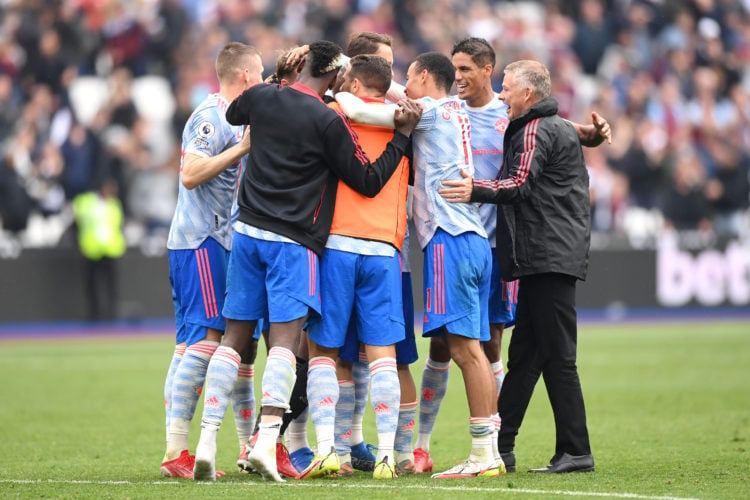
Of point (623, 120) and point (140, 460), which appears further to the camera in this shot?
point (623, 120)

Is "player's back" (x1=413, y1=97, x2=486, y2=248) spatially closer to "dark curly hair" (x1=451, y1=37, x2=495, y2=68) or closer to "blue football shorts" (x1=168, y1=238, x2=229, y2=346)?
"dark curly hair" (x1=451, y1=37, x2=495, y2=68)

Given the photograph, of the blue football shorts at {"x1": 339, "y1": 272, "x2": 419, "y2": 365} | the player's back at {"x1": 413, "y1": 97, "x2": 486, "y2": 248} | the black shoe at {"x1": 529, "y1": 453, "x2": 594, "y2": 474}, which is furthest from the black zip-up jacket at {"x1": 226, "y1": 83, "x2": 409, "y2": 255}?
the black shoe at {"x1": 529, "y1": 453, "x2": 594, "y2": 474}

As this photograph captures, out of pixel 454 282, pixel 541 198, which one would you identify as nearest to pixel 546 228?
pixel 541 198

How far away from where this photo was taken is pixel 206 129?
7.36 meters

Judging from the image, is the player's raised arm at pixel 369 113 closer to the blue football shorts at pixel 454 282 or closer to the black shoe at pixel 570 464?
the blue football shorts at pixel 454 282

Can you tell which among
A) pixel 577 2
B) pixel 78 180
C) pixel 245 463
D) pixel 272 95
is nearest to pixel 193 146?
pixel 272 95

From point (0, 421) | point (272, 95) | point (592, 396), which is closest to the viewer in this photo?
point (272, 95)

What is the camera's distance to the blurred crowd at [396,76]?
18.5 metres

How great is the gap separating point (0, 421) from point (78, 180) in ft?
28.2

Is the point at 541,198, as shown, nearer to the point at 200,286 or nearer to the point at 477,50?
the point at 477,50

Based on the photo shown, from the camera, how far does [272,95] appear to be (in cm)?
700

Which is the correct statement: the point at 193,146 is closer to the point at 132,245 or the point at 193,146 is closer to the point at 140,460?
the point at 140,460

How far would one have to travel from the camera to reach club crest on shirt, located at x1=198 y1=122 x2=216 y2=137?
735cm

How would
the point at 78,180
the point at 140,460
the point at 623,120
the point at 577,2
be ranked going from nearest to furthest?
1. the point at 140,460
2. the point at 78,180
3. the point at 623,120
4. the point at 577,2
